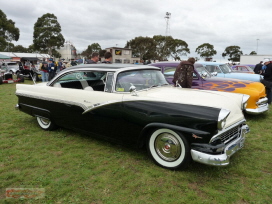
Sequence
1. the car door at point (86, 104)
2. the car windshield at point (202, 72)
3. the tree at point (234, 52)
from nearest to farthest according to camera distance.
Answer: the car door at point (86, 104), the car windshield at point (202, 72), the tree at point (234, 52)

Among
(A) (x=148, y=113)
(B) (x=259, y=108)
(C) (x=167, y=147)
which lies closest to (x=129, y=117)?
(A) (x=148, y=113)

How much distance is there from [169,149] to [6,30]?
54.2 meters

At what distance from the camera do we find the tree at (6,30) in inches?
1737

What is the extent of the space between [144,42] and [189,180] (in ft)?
177

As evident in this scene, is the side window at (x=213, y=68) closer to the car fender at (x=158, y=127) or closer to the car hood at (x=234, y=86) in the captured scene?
the car hood at (x=234, y=86)

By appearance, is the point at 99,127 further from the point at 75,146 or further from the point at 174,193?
the point at 174,193

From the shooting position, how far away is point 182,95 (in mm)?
3309

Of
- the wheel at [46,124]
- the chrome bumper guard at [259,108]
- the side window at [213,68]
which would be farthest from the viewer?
the side window at [213,68]

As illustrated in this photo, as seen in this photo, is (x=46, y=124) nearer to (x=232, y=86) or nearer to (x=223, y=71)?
(x=232, y=86)

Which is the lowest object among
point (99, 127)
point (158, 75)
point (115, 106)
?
point (99, 127)

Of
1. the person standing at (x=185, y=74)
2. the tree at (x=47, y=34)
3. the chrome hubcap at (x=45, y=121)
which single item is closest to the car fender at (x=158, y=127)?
the chrome hubcap at (x=45, y=121)

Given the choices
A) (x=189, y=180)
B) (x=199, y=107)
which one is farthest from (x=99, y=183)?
(x=199, y=107)

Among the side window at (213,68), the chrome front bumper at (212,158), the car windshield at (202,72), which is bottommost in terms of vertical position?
the chrome front bumper at (212,158)

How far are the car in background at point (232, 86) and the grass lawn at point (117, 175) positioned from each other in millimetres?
1629
